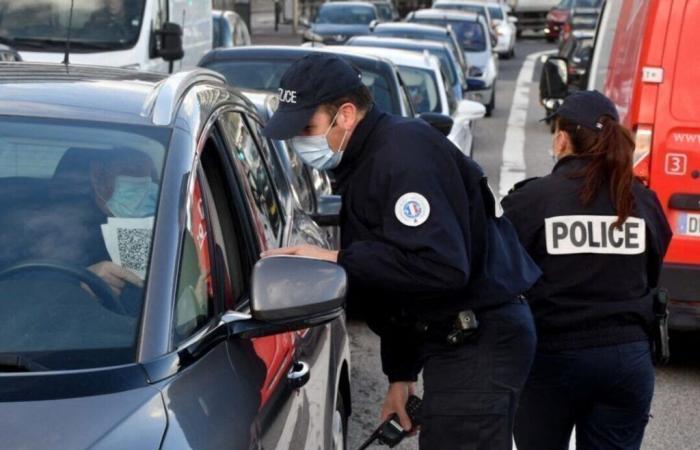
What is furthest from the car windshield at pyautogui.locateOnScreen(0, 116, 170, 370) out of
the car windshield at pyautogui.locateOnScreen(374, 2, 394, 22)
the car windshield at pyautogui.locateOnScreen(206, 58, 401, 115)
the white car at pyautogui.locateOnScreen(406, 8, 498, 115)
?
the car windshield at pyautogui.locateOnScreen(374, 2, 394, 22)

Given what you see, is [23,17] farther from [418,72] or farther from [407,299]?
[407,299]

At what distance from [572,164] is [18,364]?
7.31ft

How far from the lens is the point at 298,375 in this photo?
12.3ft

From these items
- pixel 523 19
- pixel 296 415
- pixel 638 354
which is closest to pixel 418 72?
pixel 638 354

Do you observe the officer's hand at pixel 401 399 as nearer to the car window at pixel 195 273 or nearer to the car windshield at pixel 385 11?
the car window at pixel 195 273

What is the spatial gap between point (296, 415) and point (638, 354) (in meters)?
1.43

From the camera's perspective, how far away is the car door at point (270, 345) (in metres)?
3.37

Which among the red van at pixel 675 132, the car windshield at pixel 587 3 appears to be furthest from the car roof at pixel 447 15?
the red van at pixel 675 132

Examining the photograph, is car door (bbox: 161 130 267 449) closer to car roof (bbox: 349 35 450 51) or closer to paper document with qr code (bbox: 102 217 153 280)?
paper document with qr code (bbox: 102 217 153 280)

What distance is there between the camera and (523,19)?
51.8 m

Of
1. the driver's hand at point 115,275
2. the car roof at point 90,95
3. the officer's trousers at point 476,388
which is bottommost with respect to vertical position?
the officer's trousers at point 476,388

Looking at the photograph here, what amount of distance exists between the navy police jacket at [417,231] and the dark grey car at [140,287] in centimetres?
26

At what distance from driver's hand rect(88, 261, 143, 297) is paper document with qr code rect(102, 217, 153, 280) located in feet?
0.04

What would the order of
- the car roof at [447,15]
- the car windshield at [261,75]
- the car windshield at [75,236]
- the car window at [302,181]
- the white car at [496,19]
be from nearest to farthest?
the car windshield at [75,236] < the car window at [302,181] < the car windshield at [261,75] < the car roof at [447,15] < the white car at [496,19]
